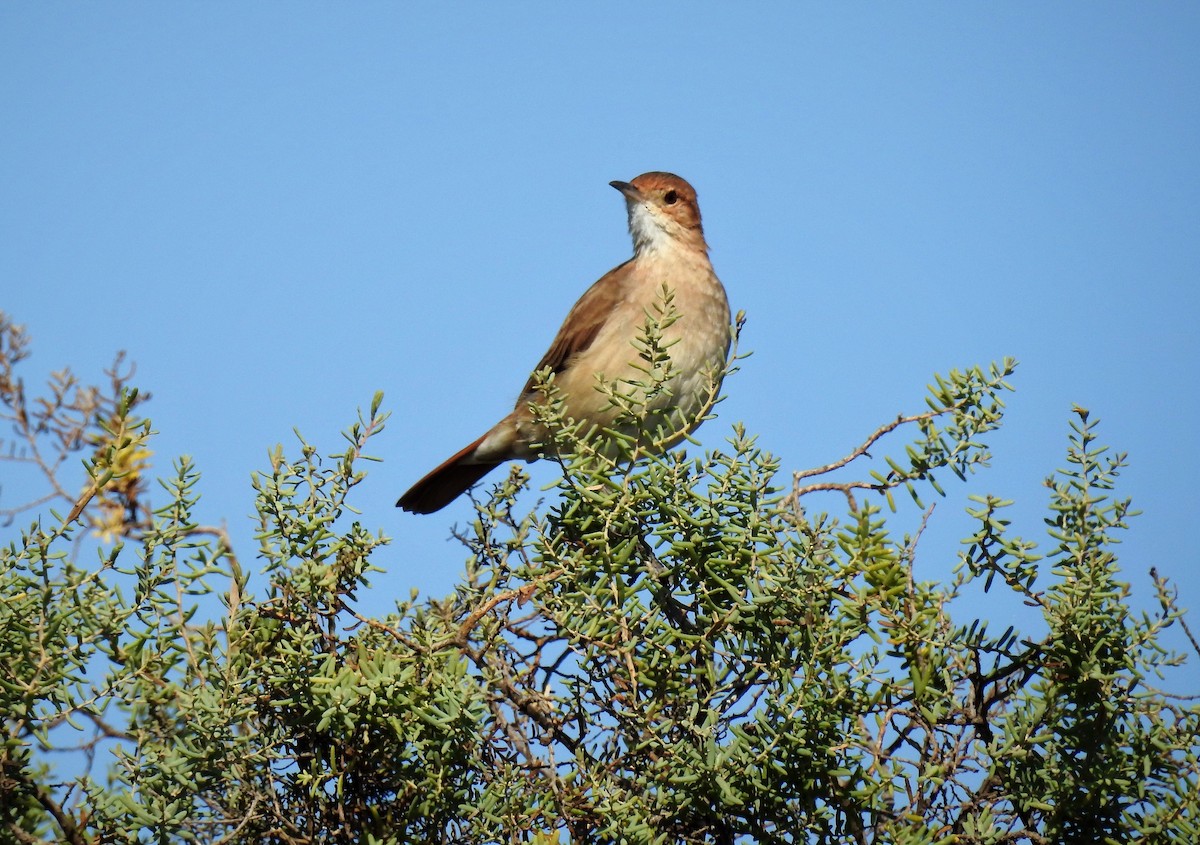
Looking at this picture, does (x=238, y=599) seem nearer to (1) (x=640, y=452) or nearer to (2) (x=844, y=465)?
(1) (x=640, y=452)

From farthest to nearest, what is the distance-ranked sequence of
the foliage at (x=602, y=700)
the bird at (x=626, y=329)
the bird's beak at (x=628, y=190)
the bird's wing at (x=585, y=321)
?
1. the bird's beak at (x=628, y=190)
2. the bird's wing at (x=585, y=321)
3. the bird at (x=626, y=329)
4. the foliage at (x=602, y=700)

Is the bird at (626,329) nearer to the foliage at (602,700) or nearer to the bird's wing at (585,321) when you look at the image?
the bird's wing at (585,321)

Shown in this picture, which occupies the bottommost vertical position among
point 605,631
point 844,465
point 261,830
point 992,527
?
point 261,830

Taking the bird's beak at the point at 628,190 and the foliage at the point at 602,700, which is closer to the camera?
the foliage at the point at 602,700

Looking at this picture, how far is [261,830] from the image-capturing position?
214 cm

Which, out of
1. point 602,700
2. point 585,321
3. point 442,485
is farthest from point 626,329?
point 602,700

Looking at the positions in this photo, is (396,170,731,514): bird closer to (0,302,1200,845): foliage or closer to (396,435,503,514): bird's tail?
(396,435,503,514): bird's tail

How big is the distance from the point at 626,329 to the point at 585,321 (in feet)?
1.07

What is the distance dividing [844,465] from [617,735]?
772 mm

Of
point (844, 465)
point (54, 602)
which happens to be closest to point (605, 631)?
point (844, 465)

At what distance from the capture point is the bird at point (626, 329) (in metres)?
5.24

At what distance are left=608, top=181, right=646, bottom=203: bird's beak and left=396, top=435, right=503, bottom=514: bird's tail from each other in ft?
5.24

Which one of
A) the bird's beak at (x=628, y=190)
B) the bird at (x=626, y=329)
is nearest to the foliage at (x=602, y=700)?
the bird at (x=626, y=329)

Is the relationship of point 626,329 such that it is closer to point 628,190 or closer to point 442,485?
point 628,190
